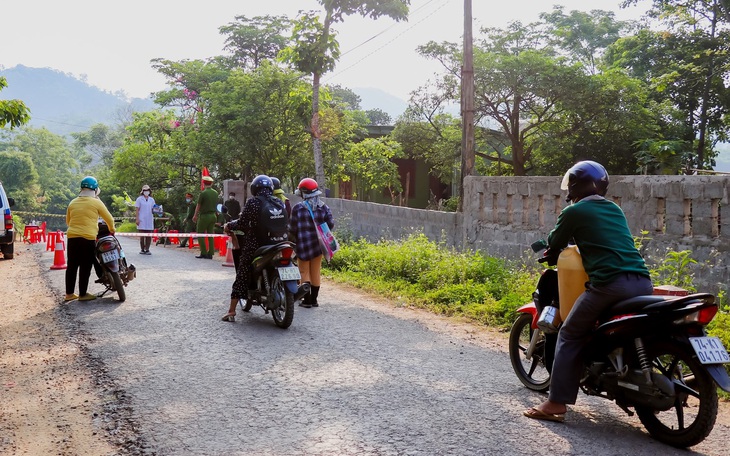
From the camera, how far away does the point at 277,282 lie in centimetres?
812

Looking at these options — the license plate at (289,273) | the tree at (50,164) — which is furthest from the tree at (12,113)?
the tree at (50,164)

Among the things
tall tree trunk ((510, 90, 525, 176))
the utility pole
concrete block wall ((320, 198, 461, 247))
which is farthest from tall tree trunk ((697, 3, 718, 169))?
concrete block wall ((320, 198, 461, 247))

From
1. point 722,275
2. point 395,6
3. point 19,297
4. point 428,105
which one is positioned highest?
point 395,6

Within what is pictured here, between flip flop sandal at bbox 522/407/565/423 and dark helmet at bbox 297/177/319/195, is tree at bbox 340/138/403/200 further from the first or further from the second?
flip flop sandal at bbox 522/407/565/423

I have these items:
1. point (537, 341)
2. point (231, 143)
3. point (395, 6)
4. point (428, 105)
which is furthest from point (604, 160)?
point (537, 341)

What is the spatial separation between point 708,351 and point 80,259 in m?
8.17

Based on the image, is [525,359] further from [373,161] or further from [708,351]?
[373,161]

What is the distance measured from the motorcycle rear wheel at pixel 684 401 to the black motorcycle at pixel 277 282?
4168mm

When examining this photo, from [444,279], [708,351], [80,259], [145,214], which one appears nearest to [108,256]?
[80,259]

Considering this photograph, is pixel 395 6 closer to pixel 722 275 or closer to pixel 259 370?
pixel 722 275

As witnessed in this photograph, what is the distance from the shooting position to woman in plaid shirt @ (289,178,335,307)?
9.48 meters

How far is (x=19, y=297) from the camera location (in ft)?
35.4

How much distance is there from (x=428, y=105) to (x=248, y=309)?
1650 cm

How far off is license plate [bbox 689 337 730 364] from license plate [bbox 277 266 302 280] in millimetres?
4574
